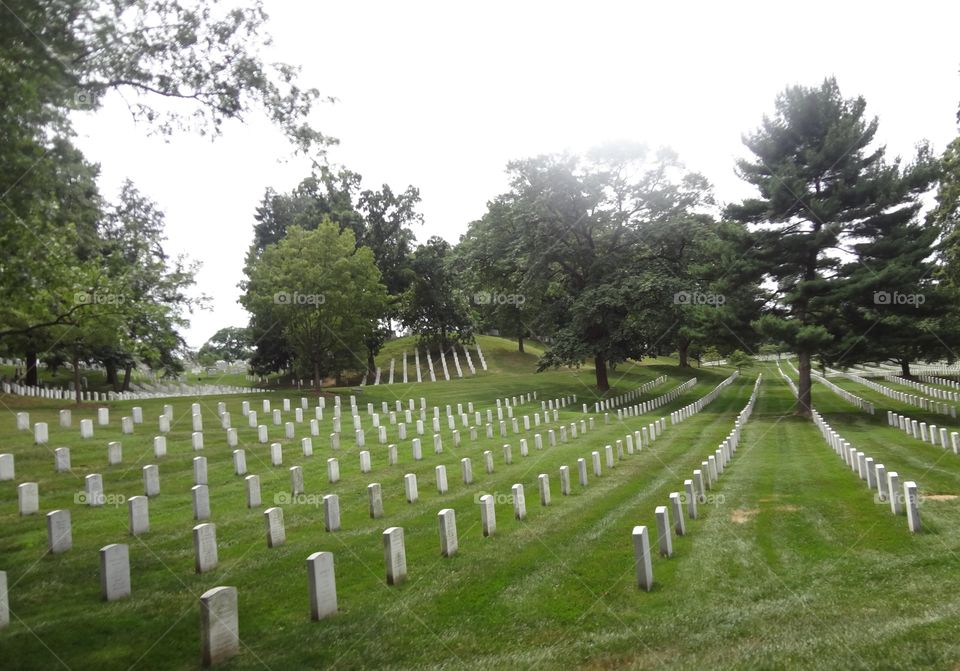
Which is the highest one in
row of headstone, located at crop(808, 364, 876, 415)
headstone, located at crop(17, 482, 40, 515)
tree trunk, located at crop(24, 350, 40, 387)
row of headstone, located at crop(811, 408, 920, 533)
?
tree trunk, located at crop(24, 350, 40, 387)

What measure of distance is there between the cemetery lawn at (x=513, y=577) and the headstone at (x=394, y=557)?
15 centimetres

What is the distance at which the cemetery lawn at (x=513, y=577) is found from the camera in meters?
5.64

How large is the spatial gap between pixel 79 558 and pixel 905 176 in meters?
32.2

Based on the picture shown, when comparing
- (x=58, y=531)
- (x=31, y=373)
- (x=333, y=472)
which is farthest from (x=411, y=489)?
(x=31, y=373)

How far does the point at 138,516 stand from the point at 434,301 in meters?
51.3

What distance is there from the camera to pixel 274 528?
9133 mm

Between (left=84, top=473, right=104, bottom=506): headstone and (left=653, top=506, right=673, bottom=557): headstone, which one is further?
(left=84, top=473, right=104, bottom=506): headstone

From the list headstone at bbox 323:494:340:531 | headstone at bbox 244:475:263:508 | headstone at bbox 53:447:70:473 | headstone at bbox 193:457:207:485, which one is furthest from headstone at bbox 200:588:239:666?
headstone at bbox 53:447:70:473

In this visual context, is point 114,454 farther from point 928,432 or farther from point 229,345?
point 229,345

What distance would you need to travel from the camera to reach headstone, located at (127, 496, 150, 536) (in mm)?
9500

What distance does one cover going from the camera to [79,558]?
8336 mm

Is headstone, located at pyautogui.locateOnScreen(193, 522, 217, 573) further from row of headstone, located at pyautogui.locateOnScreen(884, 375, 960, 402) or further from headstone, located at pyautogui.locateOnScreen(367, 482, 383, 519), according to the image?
row of headstone, located at pyautogui.locateOnScreen(884, 375, 960, 402)

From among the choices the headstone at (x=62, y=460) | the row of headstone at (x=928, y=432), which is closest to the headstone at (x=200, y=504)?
the headstone at (x=62, y=460)

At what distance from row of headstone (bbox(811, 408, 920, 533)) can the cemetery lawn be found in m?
0.26
